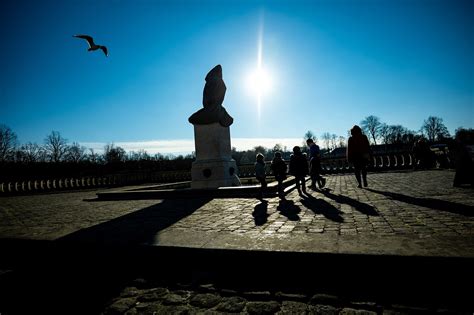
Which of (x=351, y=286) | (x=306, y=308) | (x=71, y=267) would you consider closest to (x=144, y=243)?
(x=71, y=267)

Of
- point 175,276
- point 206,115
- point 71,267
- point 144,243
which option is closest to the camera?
point 175,276

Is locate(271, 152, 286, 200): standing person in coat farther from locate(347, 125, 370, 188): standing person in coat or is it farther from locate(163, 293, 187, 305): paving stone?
locate(163, 293, 187, 305): paving stone

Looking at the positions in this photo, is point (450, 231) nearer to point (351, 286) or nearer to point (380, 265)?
point (380, 265)

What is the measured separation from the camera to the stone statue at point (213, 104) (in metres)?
10.6

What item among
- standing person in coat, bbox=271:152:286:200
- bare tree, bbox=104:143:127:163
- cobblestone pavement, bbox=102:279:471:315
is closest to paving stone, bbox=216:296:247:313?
cobblestone pavement, bbox=102:279:471:315

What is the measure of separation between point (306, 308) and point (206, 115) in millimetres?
9379

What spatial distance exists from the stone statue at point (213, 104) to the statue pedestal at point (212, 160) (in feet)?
0.87

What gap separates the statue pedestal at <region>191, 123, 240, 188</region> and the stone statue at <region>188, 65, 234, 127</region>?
0.27 meters

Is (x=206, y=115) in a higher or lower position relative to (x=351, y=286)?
higher

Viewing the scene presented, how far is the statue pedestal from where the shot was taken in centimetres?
1016

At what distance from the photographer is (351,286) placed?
2.27 m

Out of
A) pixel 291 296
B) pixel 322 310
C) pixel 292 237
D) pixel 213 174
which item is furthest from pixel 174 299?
pixel 213 174

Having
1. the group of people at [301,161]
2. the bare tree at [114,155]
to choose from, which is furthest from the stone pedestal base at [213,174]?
the bare tree at [114,155]

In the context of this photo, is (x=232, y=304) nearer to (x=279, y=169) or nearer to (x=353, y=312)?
(x=353, y=312)
